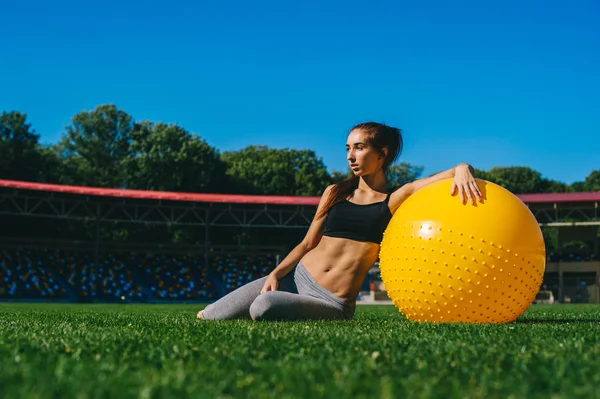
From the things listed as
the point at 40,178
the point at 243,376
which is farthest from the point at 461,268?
the point at 40,178

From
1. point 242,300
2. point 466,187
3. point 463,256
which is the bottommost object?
point 242,300

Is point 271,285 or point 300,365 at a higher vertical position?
point 271,285

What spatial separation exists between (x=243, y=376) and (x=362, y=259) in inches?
135

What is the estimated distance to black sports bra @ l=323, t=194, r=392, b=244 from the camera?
5723 mm

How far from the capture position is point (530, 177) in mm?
62188

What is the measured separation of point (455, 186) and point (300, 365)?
9.55 ft

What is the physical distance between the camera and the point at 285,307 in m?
5.56

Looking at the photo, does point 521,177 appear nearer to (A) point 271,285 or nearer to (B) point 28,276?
(B) point 28,276

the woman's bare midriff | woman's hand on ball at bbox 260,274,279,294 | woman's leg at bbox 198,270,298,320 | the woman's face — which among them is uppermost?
the woman's face

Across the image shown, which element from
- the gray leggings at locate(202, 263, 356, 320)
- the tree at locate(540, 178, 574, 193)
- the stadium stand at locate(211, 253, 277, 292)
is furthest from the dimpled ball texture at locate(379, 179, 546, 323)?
the tree at locate(540, 178, 574, 193)

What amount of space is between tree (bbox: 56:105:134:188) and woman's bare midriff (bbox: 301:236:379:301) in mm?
47548

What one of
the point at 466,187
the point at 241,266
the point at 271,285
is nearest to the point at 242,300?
A: the point at 271,285

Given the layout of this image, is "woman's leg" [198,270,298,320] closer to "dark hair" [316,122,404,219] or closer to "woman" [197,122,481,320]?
"woman" [197,122,481,320]

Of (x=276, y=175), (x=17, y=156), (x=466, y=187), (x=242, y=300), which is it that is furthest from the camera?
(x=276, y=175)
